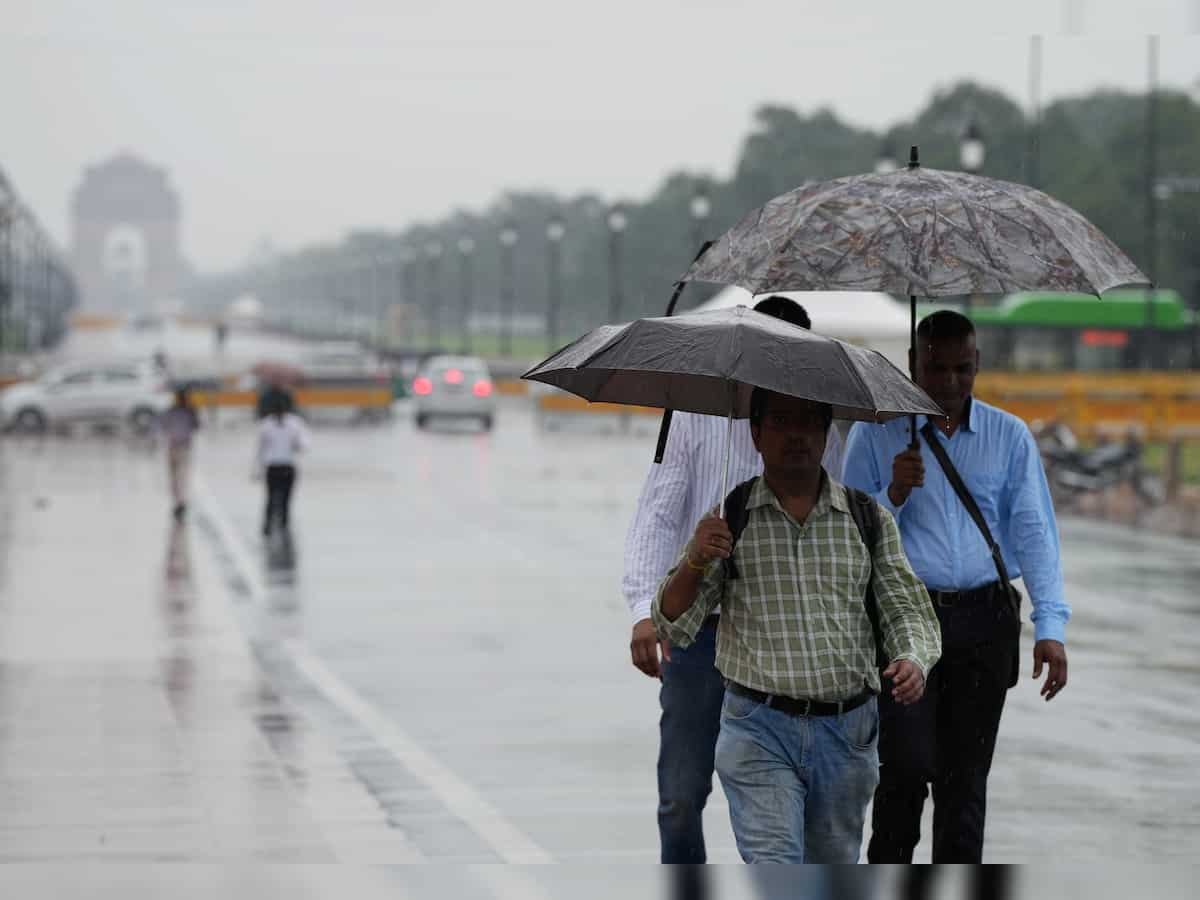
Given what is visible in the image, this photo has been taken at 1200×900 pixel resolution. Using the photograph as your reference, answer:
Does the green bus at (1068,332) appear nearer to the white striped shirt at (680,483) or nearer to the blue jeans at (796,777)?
the white striped shirt at (680,483)

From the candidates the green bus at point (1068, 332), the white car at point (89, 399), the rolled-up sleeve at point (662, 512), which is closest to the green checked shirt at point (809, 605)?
the rolled-up sleeve at point (662, 512)

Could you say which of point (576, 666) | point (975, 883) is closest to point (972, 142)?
point (576, 666)

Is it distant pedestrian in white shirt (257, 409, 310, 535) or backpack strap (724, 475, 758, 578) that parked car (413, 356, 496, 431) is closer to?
distant pedestrian in white shirt (257, 409, 310, 535)

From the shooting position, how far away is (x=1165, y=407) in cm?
3856

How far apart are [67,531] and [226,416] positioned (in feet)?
107

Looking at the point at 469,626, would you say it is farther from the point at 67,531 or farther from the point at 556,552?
the point at 67,531

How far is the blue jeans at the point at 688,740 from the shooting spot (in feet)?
20.2

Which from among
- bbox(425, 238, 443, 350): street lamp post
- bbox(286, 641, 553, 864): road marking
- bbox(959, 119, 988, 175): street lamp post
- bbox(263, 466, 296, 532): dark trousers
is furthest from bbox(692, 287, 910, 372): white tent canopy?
bbox(425, 238, 443, 350): street lamp post

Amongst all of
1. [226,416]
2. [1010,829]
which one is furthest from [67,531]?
[226,416]

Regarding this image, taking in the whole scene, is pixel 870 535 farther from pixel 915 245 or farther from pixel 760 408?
pixel 915 245

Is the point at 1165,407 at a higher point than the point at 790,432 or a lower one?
lower

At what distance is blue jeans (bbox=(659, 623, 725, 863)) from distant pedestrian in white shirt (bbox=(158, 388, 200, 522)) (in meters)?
18.8

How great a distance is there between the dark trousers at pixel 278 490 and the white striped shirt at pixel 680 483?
16687 millimetres

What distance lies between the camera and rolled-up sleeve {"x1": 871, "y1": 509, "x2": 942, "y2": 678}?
5430 mm
